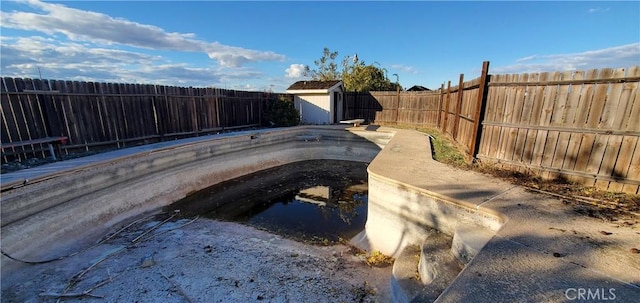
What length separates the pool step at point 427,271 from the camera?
8.73ft

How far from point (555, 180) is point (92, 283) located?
7.45m

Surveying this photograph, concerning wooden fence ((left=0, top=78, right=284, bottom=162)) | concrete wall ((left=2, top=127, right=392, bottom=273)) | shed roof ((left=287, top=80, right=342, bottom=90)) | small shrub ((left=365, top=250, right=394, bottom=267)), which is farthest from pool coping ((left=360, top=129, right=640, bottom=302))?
shed roof ((left=287, top=80, right=342, bottom=90))

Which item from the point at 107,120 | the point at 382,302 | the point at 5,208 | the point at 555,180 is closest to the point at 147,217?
the point at 5,208

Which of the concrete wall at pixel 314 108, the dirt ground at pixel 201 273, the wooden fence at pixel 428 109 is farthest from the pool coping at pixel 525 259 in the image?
the concrete wall at pixel 314 108

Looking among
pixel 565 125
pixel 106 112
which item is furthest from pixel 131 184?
pixel 565 125

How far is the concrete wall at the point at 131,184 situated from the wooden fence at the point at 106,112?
1.85 m

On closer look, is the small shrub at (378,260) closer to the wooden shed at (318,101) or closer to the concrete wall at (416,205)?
the concrete wall at (416,205)

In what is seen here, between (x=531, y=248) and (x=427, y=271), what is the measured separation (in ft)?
3.65

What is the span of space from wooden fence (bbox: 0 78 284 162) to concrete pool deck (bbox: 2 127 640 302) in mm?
2607

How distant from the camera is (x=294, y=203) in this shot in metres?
7.38

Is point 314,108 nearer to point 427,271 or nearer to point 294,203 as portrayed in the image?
point 294,203

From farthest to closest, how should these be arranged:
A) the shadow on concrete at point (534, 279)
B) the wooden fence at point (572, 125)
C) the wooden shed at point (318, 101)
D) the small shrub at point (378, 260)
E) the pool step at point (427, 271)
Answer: the wooden shed at point (318, 101), the small shrub at point (378, 260), the wooden fence at point (572, 125), the pool step at point (427, 271), the shadow on concrete at point (534, 279)

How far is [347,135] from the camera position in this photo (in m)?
11.9

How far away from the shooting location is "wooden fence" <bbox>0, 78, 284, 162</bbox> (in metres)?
5.86
